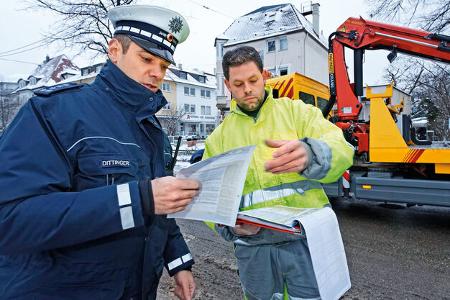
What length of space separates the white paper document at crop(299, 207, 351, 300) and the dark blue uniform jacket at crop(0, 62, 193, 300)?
2.24ft

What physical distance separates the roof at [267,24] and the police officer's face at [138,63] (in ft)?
86.8

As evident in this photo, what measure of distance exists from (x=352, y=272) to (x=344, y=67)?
390 centimetres

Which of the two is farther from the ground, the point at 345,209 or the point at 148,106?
the point at 148,106

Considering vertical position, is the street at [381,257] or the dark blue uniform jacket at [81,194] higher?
the dark blue uniform jacket at [81,194]

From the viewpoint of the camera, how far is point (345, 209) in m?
6.49

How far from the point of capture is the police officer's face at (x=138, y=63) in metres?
1.41

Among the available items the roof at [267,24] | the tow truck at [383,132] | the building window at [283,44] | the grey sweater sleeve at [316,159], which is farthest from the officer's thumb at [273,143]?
the building window at [283,44]

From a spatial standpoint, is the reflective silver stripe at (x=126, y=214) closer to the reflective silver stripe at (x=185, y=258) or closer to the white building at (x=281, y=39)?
the reflective silver stripe at (x=185, y=258)

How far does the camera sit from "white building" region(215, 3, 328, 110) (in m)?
25.9

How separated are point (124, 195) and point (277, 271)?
110 cm

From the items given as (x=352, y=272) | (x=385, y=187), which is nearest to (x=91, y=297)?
(x=352, y=272)

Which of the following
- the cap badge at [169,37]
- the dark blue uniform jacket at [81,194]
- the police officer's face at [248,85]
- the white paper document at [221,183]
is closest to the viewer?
the dark blue uniform jacket at [81,194]

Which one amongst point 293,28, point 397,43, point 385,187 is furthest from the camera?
point 293,28

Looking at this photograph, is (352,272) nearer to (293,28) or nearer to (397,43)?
(397,43)
